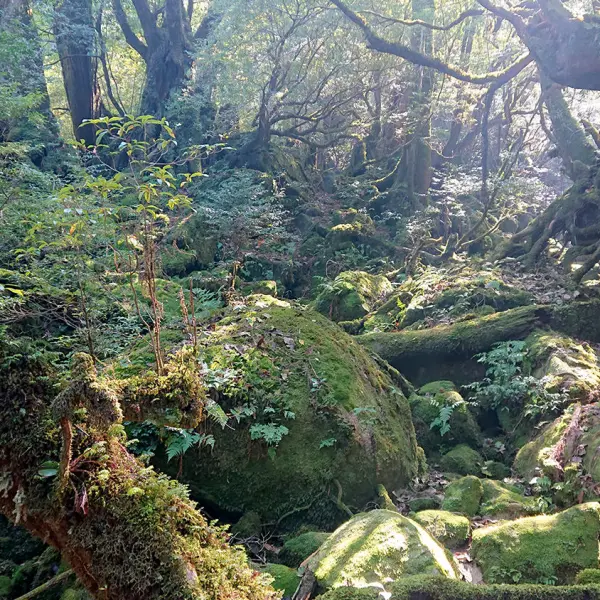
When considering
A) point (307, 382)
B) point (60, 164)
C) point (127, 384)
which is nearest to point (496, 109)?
point (60, 164)

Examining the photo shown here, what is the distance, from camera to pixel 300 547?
12.0 feet

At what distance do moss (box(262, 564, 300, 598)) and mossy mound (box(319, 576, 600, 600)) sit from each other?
35.8 inches

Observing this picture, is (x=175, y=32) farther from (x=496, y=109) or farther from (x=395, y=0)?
(x=496, y=109)

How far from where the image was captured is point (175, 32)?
58.7 feet

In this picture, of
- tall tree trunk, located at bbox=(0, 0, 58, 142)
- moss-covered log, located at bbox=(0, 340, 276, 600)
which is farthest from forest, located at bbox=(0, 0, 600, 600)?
tall tree trunk, located at bbox=(0, 0, 58, 142)

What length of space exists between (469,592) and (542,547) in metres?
1.48

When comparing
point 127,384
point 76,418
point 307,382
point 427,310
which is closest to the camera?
point 76,418

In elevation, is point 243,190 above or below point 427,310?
above

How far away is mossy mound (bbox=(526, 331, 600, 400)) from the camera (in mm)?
5871

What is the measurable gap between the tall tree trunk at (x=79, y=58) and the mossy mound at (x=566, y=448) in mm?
15603

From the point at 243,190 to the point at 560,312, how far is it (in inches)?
329

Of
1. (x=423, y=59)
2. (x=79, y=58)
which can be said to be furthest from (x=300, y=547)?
(x=79, y=58)

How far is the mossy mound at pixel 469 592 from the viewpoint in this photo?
88.4 inches

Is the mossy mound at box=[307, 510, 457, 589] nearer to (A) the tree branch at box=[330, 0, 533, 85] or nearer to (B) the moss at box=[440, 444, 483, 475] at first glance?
(B) the moss at box=[440, 444, 483, 475]
